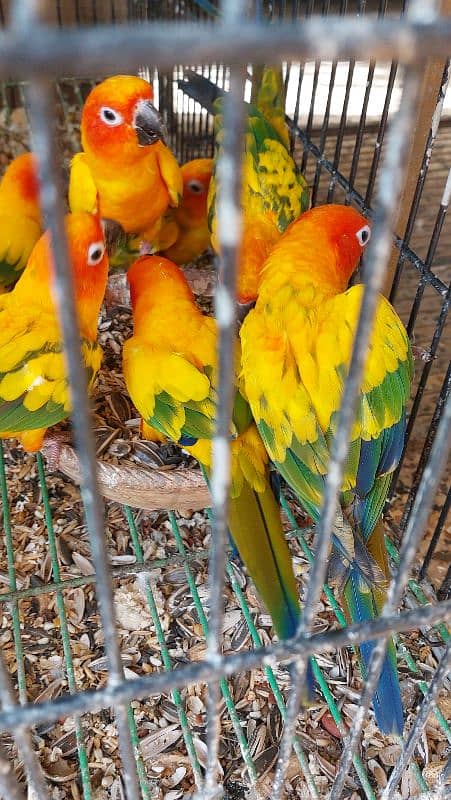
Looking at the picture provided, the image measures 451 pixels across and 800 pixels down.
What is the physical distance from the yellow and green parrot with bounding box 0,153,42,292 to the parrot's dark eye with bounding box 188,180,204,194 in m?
0.37

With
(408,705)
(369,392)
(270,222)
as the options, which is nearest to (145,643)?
(408,705)

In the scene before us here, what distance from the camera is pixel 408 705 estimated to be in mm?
990

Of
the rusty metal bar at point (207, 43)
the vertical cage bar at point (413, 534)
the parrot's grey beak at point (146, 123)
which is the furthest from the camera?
the parrot's grey beak at point (146, 123)

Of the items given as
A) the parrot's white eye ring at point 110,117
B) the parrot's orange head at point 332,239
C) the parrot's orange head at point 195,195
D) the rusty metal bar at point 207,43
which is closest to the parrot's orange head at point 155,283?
the parrot's orange head at point 332,239

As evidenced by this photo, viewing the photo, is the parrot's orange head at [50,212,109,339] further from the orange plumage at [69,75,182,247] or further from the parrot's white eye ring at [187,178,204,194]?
the parrot's white eye ring at [187,178,204,194]

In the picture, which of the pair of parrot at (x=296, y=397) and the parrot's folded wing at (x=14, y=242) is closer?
the pair of parrot at (x=296, y=397)

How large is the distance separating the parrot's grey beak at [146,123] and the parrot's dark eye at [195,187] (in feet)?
0.86

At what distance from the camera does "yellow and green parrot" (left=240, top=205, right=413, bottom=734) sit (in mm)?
901

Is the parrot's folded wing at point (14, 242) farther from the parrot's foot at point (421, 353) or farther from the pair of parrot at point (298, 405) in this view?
the parrot's foot at point (421, 353)

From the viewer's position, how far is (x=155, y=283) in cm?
115

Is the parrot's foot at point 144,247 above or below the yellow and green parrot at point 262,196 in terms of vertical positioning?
below

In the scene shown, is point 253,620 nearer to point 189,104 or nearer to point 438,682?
point 438,682

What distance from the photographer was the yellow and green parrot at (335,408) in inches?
35.5

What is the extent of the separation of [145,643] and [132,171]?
3.08 ft
